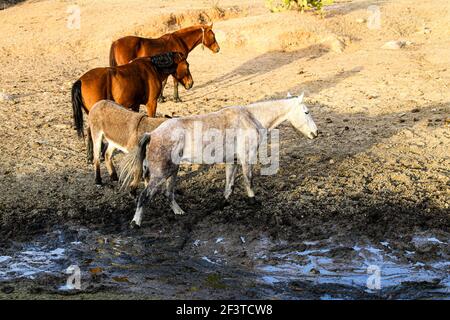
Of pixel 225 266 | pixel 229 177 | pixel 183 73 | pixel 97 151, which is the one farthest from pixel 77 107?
pixel 225 266

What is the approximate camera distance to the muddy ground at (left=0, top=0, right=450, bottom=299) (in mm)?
7027

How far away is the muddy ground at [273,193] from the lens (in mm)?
7027

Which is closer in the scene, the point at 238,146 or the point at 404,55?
the point at 238,146

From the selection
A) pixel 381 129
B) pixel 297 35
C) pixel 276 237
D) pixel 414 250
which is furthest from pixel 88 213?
pixel 297 35

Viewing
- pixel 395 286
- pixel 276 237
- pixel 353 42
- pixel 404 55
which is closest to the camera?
pixel 395 286

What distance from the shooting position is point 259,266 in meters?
7.28

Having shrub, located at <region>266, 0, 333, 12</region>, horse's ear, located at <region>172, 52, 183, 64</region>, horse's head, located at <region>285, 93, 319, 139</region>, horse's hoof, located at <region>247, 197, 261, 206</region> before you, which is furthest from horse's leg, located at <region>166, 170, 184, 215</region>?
shrub, located at <region>266, 0, 333, 12</region>

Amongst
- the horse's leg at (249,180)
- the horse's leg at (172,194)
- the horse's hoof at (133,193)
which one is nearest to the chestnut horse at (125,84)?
the horse's hoof at (133,193)

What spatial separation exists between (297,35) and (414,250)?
31.3ft

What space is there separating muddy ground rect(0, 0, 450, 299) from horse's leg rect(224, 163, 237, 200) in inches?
7.8

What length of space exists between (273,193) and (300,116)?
99cm

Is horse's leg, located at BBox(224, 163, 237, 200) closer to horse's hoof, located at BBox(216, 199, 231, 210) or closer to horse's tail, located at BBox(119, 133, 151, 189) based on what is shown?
horse's hoof, located at BBox(216, 199, 231, 210)

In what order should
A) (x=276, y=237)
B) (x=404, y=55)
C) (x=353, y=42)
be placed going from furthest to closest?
(x=353, y=42)
(x=404, y=55)
(x=276, y=237)

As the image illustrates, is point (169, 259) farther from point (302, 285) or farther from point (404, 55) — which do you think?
point (404, 55)
